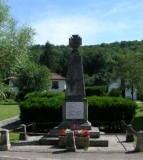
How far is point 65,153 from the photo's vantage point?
11.0 metres

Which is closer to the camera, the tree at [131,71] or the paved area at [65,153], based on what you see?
the paved area at [65,153]

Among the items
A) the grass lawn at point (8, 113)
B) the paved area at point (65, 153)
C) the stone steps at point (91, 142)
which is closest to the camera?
the paved area at point (65, 153)

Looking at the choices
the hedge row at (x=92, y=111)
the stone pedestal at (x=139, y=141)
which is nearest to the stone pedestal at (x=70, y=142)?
the stone pedestal at (x=139, y=141)

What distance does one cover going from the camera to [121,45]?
13225cm

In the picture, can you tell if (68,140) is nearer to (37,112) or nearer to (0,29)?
(37,112)

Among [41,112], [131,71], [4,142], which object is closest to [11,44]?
[41,112]

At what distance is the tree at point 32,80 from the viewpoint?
169 feet

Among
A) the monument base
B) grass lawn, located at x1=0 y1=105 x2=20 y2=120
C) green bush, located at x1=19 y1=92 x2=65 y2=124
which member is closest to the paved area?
the monument base

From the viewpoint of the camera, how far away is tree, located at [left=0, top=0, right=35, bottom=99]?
854 inches

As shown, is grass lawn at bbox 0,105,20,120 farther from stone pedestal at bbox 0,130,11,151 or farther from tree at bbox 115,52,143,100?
tree at bbox 115,52,143,100

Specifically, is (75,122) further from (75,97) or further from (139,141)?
(139,141)

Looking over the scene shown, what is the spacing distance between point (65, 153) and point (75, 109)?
142 inches

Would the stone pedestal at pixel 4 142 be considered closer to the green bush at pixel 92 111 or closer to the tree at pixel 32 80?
the green bush at pixel 92 111

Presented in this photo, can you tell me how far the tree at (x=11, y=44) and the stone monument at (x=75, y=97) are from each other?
775 cm
